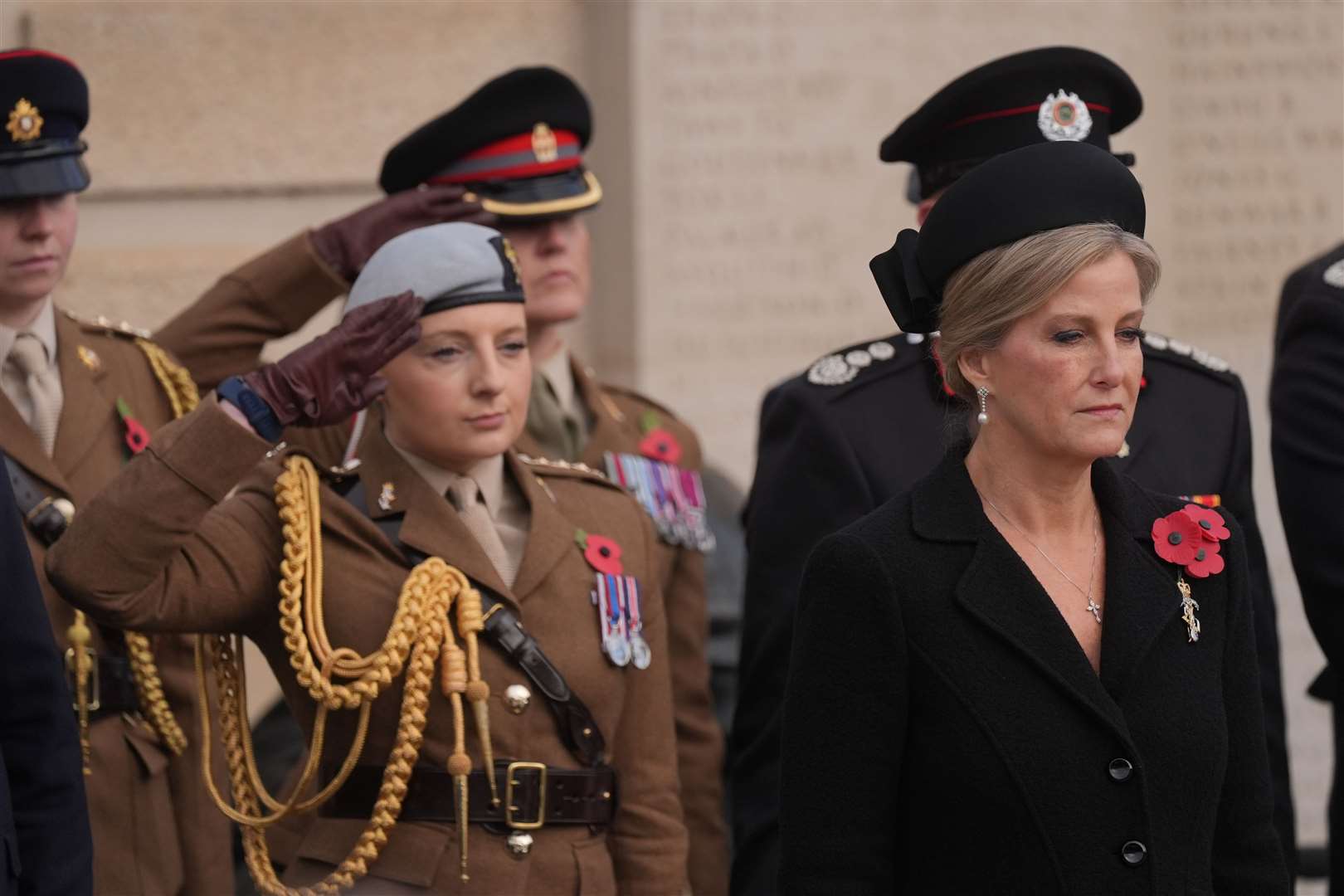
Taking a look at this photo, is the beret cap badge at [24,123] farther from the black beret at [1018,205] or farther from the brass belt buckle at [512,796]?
the black beret at [1018,205]

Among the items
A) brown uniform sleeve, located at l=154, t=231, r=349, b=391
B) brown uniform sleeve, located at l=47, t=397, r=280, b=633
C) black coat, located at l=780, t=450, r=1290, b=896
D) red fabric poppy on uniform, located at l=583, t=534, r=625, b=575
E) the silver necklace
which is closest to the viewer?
black coat, located at l=780, t=450, r=1290, b=896

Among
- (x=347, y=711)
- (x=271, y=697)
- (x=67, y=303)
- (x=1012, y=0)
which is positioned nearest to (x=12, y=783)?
(x=347, y=711)

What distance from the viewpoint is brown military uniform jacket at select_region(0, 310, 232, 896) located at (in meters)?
4.17

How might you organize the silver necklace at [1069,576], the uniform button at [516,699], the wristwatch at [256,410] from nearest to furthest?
the silver necklace at [1069,576] < the wristwatch at [256,410] < the uniform button at [516,699]

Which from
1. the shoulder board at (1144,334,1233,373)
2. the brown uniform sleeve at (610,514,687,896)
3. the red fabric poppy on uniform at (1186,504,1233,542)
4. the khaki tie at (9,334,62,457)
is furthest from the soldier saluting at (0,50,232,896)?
the red fabric poppy on uniform at (1186,504,1233,542)

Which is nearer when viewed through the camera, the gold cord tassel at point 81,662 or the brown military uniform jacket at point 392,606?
the brown military uniform jacket at point 392,606

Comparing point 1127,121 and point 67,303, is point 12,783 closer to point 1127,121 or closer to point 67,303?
point 1127,121

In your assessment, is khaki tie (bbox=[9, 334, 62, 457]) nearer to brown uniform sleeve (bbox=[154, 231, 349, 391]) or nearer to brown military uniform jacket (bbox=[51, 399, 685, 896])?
brown uniform sleeve (bbox=[154, 231, 349, 391])

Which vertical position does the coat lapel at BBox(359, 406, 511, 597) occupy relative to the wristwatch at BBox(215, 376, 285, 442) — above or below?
below

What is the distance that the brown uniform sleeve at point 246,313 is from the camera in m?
4.73

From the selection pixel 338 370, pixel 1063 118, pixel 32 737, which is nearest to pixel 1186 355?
pixel 1063 118

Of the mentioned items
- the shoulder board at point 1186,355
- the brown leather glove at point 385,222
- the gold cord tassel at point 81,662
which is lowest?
the gold cord tassel at point 81,662

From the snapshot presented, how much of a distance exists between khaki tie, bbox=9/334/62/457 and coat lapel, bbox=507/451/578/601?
90 centimetres

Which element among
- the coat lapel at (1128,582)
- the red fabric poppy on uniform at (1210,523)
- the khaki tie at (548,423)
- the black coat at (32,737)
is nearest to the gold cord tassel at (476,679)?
the black coat at (32,737)
